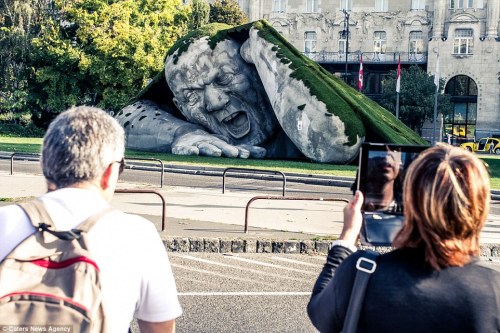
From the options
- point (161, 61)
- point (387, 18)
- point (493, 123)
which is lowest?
point (493, 123)

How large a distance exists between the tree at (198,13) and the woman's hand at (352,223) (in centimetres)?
6359

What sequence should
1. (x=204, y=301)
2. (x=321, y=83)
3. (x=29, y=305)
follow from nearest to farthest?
(x=29, y=305), (x=204, y=301), (x=321, y=83)

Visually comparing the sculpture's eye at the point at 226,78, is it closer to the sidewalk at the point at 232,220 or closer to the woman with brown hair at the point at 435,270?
the sidewalk at the point at 232,220

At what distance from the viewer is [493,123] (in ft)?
214

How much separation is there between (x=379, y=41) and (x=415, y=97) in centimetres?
1008

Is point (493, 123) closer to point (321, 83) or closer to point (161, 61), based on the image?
point (161, 61)

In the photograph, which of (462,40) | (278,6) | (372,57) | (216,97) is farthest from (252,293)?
(278,6)

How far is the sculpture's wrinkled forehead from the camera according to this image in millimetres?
33562

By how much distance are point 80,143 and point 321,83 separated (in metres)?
28.4

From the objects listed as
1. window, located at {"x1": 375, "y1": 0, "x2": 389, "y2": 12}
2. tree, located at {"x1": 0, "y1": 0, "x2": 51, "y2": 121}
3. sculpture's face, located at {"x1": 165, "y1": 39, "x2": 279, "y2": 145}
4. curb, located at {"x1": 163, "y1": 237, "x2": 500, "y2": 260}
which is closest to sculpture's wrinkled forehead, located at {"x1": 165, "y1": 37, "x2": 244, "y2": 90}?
sculpture's face, located at {"x1": 165, "y1": 39, "x2": 279, "y2": 145}

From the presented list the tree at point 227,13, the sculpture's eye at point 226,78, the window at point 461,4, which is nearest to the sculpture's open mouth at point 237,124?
the sculpture's eye at point 226,78

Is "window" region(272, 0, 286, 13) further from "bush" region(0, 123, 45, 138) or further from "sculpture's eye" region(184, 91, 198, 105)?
"sculpture's eye" region(184, 91, 198, 105)

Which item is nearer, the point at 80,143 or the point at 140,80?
the point at 80,143

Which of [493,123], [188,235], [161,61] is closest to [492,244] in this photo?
[188,235]
